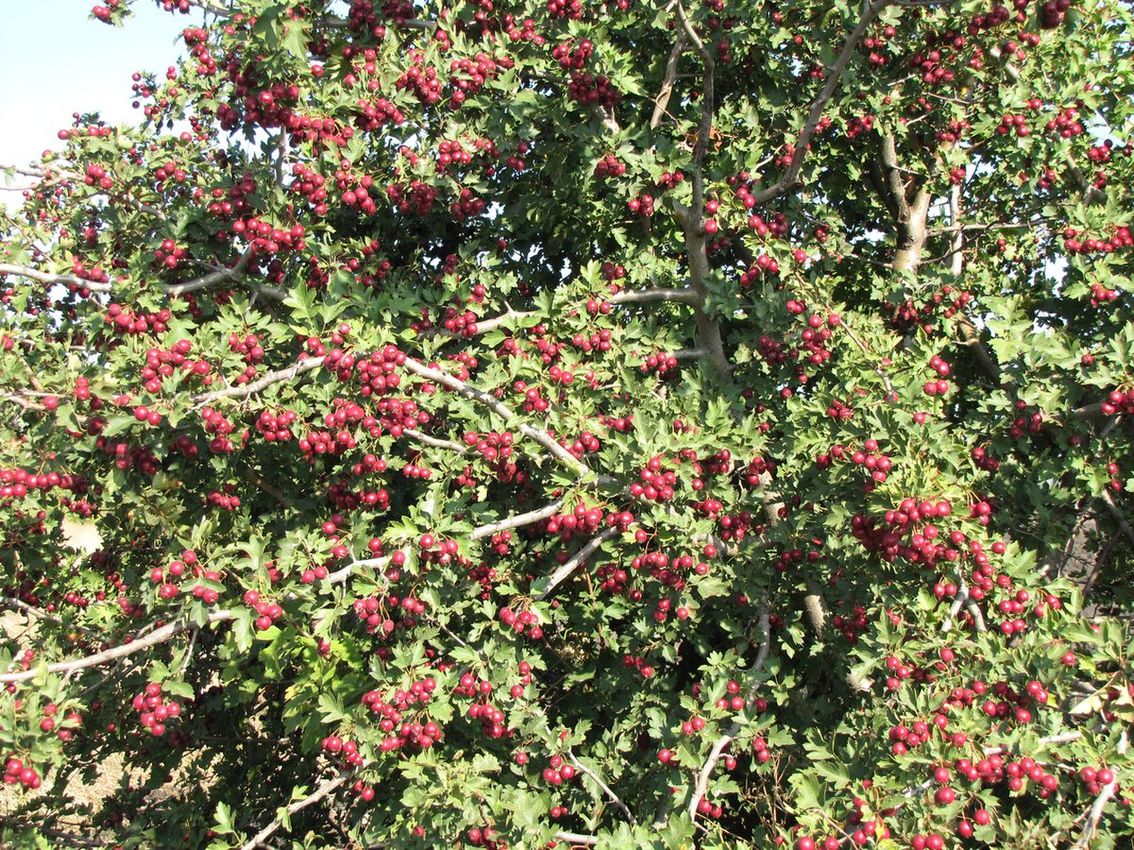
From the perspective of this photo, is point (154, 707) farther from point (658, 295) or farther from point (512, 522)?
point (658, 295)

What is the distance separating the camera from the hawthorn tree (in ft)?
11.5

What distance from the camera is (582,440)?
3869mm

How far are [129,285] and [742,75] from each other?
3539 mm

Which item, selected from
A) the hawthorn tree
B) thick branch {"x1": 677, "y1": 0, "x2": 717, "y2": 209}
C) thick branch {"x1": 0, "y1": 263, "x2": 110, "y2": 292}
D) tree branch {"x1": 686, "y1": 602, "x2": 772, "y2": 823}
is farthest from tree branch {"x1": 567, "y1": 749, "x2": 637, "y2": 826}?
thick branch {"x1": 0, "y1": 263, "x2": 110, "y2": 292}

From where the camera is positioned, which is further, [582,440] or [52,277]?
[582,440]

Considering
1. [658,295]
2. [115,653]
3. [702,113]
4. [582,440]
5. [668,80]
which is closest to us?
[115,653]

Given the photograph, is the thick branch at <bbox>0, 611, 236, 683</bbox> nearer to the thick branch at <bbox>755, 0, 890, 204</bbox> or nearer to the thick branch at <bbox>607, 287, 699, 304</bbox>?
the thick branch at <bbox>607, 287, 699, 304</bbox>

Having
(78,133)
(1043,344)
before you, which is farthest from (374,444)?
(1043,344)

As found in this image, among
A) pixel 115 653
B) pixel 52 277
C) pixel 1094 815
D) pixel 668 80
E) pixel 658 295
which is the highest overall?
pixel 668 80

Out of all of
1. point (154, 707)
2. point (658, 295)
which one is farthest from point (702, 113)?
point (154, 707)

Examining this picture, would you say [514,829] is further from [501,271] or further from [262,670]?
[501,271]

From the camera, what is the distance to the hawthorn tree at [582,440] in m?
3.51

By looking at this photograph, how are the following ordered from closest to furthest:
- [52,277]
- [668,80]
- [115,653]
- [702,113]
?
1. [115,653]
2. [52,277]
3. [702,113]
4. [668,80]

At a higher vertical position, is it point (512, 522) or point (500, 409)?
point (500, 409)
